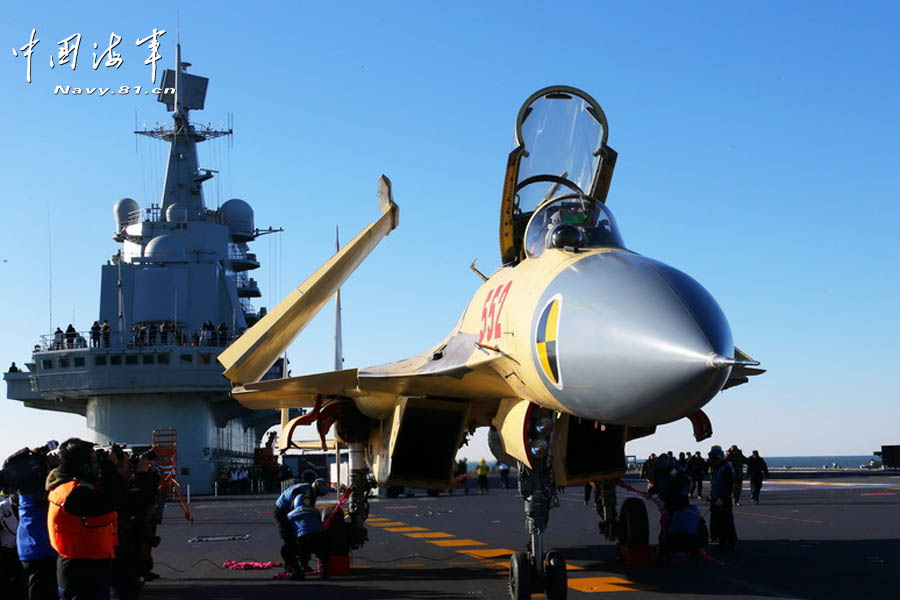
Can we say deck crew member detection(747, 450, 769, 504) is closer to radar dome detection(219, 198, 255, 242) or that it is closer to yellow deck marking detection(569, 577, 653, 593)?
yellow deck marking detection(569, 577, 653, 593)

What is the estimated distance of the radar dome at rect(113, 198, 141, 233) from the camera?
50.8 m

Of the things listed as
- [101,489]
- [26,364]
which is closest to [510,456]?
[101,489]

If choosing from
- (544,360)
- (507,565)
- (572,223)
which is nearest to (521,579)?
(544,360)

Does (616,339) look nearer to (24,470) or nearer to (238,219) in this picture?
(24,470)

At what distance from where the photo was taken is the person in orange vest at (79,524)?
21.4 ft

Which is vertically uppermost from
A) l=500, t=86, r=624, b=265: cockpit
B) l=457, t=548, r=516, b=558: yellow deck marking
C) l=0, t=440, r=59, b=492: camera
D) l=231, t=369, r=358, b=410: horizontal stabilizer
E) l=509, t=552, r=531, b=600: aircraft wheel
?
l=500, t=86, r=624, b=265: cockpit

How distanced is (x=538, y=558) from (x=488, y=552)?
5187 mm

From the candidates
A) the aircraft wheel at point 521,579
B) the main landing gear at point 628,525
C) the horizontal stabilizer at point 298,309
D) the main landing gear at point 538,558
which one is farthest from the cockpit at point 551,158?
the main landing gear at point 628,525

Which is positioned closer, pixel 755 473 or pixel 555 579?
pixel 555 579

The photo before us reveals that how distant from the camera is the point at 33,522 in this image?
7.46 meters

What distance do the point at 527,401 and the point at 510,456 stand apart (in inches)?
46.6

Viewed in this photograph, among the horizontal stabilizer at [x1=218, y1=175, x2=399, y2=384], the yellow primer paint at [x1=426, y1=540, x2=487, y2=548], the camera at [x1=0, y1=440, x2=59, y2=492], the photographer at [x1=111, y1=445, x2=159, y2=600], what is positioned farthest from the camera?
the yellow primer paint at [x1=426, y1=540, x2=487, y2=548]

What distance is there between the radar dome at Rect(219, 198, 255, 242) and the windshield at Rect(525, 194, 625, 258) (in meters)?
45.5

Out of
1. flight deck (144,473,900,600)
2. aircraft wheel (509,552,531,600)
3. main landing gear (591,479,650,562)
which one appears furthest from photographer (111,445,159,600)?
main landing gear (591,479,650,562)
